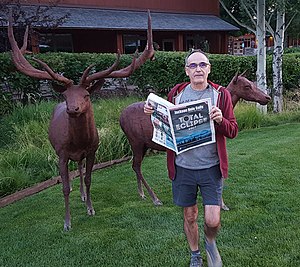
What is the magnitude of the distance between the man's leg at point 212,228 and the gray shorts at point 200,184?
0.06 metres

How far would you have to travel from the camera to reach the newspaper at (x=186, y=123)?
10.0 ft

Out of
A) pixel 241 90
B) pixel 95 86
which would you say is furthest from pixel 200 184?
pixel 241 90

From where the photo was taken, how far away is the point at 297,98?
12.8m

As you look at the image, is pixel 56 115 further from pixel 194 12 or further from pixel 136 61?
pixel 194 12

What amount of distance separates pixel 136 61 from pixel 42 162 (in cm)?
348

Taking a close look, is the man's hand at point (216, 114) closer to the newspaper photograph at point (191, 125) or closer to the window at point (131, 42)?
the newspaper photograph at point (191, 125)

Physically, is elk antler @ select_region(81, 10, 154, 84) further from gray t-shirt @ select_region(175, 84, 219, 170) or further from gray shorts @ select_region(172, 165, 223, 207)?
gray shorts @ select_region(172, 165, 223, 207)

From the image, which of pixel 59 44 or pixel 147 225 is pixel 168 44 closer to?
pixel 59 44

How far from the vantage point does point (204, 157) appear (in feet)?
10.6

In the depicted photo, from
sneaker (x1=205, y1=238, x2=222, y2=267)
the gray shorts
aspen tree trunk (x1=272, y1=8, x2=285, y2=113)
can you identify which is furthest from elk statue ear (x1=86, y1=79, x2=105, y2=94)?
aspen tree trunk (x1=272, y1=8, x2=285, y2=113)

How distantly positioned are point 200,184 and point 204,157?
0.73ft

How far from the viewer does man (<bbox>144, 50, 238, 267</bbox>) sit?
10.3 feet

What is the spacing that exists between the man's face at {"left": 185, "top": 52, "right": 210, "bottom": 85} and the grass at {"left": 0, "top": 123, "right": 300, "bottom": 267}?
1.72 m

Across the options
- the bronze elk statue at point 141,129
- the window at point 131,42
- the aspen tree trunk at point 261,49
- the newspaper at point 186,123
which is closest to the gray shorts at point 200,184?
the newspaper at point 186,123
